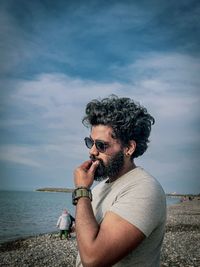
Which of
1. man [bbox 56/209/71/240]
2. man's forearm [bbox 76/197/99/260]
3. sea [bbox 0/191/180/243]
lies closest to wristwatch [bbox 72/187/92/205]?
man's forearm [bbox 76/197/99/260]

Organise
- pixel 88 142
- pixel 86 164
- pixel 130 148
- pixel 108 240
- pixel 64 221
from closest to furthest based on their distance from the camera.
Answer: pixel 108 240, pixel 86 164, pixel 130 148, pixel 88 142, pixel 64 221

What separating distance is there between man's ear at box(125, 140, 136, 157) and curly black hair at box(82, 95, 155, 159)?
3 cm

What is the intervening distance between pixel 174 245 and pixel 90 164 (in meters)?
18.0

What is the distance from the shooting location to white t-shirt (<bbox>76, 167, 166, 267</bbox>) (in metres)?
2.58

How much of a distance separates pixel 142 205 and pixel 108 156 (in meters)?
0.73

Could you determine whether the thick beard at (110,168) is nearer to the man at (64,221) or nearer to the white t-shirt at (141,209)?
Result: the white t-shirt at (141,209)

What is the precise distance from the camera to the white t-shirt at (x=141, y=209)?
8.45ft

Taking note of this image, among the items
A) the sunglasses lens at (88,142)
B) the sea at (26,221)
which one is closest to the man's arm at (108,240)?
the sunglasses lens at (88,142)

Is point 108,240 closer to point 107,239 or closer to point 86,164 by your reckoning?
point 107,239

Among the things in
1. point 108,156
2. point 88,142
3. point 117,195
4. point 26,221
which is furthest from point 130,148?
point 26,221

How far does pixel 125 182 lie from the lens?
2957 mm

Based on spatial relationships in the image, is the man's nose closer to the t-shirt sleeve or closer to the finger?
the finger

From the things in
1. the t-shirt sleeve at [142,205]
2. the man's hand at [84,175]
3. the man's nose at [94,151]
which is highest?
the man's nose at [94,151]

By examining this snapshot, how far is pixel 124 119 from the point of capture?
129 inches
